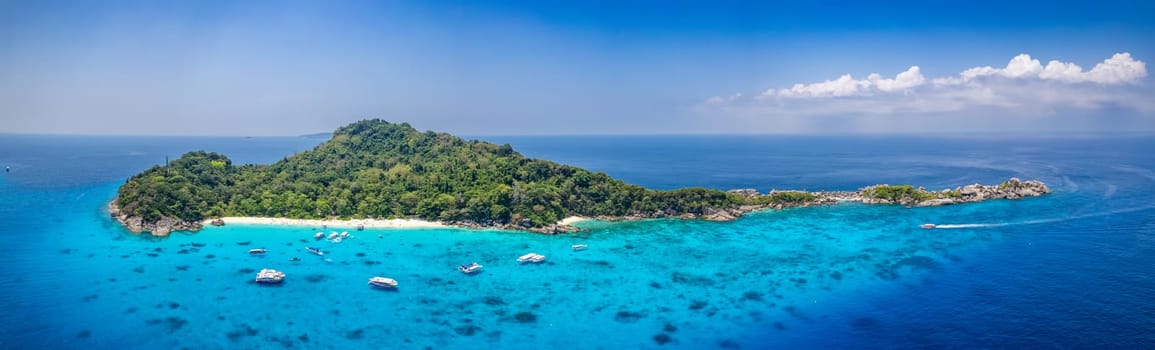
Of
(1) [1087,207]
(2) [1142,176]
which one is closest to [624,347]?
(1) [1087,207]

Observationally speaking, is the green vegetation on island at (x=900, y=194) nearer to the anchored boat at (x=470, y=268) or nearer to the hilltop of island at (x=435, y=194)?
the hilltop of island at (x=435, y=194)

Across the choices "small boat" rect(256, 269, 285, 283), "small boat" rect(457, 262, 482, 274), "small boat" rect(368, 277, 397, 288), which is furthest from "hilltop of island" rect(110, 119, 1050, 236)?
"small boat" rect(256, 269, 285, 283)

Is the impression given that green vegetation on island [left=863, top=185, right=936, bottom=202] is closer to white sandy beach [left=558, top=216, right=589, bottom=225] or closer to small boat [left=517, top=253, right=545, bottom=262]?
white sandy beach [left=558, top=216, right=589, bottom=225]

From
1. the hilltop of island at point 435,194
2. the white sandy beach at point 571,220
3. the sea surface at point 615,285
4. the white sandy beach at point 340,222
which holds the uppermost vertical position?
the hilltop of island at point 435,194

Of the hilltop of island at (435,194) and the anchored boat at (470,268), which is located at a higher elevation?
the hilltop of island at (435,194)

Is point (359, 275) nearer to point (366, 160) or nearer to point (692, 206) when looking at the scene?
point (692, 206)

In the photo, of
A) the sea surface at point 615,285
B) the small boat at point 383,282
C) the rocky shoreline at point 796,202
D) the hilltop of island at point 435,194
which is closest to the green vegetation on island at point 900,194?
the rocky shoreline at point 796,202

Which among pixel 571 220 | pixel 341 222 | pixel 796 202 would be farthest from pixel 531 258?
pixel 796 202
